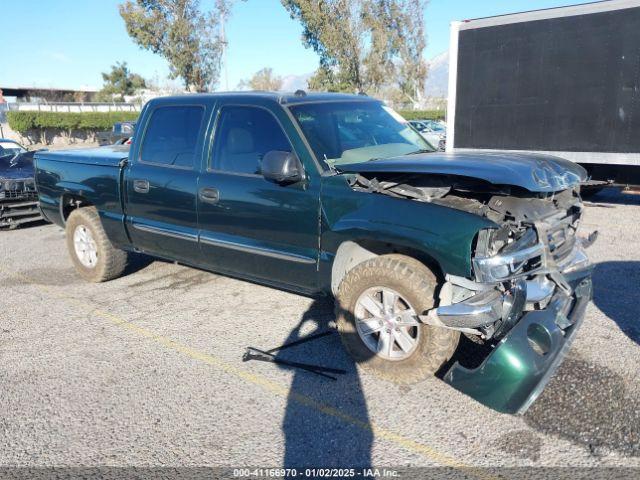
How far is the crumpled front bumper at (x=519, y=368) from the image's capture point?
9.88 ft

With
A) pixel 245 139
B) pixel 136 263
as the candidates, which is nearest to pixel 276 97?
pixel 245 139

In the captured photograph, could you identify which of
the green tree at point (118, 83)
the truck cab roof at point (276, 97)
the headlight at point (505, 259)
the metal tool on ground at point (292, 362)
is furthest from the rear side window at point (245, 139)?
the green tree at point (118, 83)

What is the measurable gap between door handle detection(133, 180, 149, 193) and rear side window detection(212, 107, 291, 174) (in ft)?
2.91

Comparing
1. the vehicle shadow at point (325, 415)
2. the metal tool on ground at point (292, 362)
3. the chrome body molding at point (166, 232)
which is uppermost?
the chrome body molding at point (166, 232)

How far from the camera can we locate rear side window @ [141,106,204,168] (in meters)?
4.86

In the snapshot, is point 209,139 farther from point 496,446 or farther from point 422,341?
point 496,446

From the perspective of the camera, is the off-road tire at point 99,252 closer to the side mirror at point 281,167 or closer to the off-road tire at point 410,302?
the side mirror at point 281,167

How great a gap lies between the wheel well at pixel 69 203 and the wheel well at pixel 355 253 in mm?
3418

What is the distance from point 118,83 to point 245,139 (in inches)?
2681

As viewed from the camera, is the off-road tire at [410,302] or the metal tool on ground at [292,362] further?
the metal tool on ground at [292,362]

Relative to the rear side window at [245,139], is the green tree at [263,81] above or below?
above

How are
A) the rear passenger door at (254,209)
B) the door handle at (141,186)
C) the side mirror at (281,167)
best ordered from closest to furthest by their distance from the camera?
1. the side mirror at (281,167)
2. the rear passenger door at (254,209)
3. the door handle at (141,186)

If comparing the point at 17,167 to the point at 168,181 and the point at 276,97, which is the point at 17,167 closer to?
the point at 168,181

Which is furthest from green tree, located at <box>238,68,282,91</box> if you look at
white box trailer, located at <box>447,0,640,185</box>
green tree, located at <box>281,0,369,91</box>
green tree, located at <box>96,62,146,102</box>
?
white box trailer, located at <box>447,0,640,185</box>
